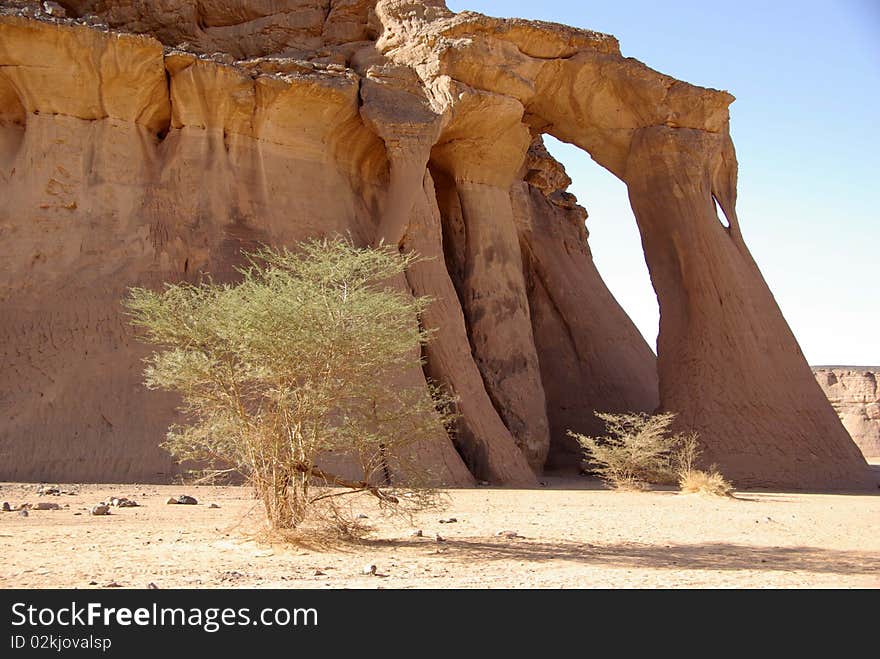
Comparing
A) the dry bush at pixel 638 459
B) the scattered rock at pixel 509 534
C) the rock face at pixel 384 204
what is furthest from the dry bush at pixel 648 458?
the scattered rock at pixel 509 534

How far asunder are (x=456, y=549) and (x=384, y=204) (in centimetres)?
1202

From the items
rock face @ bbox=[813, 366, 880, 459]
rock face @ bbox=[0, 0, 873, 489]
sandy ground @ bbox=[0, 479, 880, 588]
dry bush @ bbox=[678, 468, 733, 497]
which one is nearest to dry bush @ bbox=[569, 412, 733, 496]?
dry bush @ bbox=[678, 468, 733, 497]

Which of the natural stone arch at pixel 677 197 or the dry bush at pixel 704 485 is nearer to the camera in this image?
the dry bush at pixel 704 485

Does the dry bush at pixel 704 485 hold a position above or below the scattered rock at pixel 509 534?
above

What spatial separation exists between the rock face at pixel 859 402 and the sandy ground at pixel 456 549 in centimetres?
2983

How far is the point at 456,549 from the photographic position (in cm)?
719

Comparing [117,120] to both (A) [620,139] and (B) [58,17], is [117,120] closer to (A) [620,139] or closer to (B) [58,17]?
(B) [58,17]

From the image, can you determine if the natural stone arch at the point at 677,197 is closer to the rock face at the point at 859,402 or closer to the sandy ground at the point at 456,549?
the sandy ground at the point at 456,549

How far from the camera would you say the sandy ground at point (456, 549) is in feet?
18.3

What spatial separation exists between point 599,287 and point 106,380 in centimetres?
1527

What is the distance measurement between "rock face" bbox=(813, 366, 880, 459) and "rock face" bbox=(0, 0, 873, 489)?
20.3m

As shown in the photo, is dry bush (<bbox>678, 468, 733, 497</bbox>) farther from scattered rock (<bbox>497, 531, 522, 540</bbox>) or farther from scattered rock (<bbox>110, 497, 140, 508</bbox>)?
scattered rock (<bbox>110, 497, 140, 508</bbox>)

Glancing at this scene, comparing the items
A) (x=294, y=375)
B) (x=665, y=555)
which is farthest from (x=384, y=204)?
(x=665, y=555)

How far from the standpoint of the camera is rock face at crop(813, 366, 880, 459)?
38.5 metres
